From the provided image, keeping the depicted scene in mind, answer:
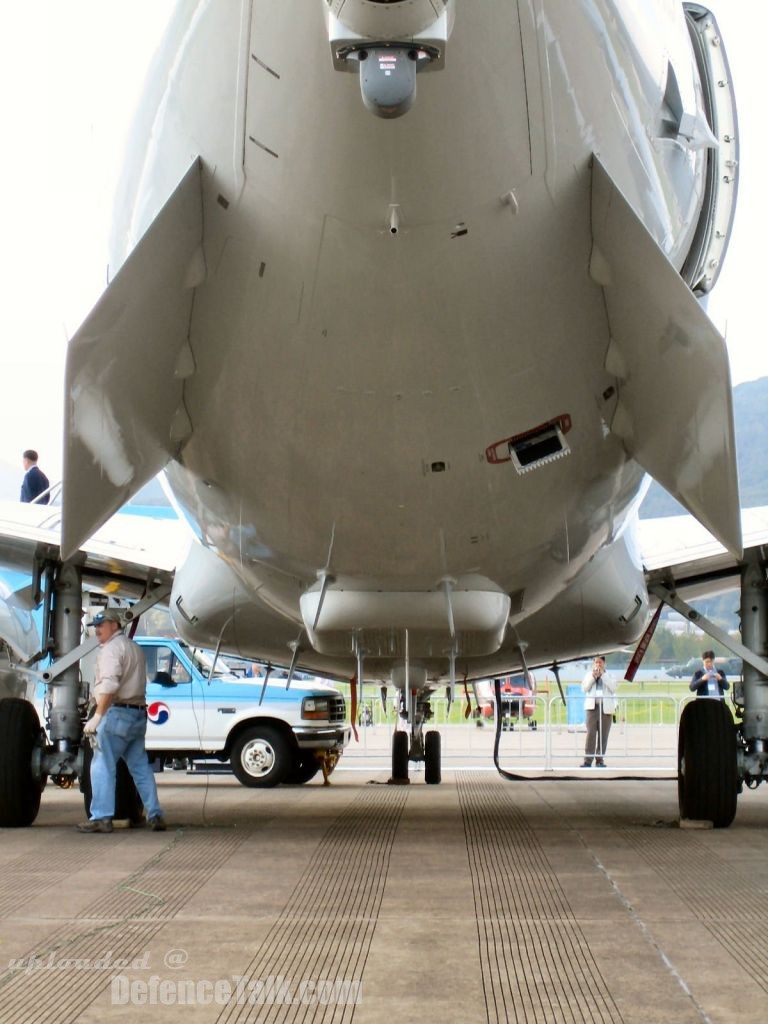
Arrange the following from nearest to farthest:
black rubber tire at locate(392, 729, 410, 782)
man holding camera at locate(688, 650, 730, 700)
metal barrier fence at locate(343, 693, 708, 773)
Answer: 1. black rubber tire at locate(392, 729, 410, 782)
2. man holding camera at locate(688, 650, 730, 700)
3. metal barrier fence at locate(343, 693, 708, 773)

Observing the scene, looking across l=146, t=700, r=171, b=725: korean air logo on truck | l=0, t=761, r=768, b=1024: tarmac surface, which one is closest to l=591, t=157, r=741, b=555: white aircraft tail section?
l=0, t=761, r=768, b=1024: tarmac surface

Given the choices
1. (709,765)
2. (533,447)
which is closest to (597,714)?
(709,765)

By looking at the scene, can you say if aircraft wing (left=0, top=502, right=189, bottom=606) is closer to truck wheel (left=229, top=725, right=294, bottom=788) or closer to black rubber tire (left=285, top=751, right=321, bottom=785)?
truck wheel (left=229, top=725, right=294, bottom=788)

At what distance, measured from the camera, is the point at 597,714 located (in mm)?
20203

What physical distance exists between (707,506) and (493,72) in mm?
2602

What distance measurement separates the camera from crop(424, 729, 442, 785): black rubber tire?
15477 mm

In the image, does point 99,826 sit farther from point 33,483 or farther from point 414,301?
point 33,483

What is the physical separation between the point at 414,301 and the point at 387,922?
8.68 ft

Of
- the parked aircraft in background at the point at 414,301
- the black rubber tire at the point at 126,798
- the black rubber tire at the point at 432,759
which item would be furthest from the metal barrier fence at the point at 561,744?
the parked aircraft in background at the point at 414,301

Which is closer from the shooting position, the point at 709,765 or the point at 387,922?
the point at 387,922

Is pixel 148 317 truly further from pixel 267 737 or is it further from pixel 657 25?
pixel 267 737

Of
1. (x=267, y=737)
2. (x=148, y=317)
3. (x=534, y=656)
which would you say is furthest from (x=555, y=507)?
(x=267, y=737)

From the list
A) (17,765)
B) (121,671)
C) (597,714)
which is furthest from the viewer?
(597,714)

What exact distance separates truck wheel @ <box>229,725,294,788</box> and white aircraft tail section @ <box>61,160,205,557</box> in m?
9.88
